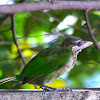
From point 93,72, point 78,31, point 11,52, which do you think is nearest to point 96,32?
point 78,31

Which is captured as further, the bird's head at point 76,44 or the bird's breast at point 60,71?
the bird's head at point 76,44

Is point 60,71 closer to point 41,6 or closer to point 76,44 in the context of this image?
point 76,44

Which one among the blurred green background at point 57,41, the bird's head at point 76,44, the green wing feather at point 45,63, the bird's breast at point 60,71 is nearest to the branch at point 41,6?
the blurred green background at point 57,41

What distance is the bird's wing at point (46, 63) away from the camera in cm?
299

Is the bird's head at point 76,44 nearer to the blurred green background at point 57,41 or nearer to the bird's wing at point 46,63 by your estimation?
the bird's wing at point 46,63

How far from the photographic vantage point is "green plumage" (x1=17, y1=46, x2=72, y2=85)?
2979mm

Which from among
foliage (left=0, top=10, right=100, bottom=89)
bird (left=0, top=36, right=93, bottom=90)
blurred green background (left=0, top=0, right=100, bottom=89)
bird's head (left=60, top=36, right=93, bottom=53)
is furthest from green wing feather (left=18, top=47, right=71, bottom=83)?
blurred green background (left=0, top=0, right=100, bottom=89)

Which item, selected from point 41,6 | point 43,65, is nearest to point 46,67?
point 43,65

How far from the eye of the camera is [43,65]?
308 centimetres

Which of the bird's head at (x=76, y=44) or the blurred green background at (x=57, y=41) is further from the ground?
the bird's head at (x=76, y=44)

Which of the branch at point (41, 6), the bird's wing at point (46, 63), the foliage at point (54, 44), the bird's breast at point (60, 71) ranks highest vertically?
the branch at point (41, 6)

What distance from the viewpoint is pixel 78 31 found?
4.58 metres

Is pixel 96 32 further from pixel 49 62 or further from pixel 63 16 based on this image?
pixel 49 62

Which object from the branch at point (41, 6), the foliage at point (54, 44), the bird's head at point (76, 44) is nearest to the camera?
the bird's head at point (76, 44)
